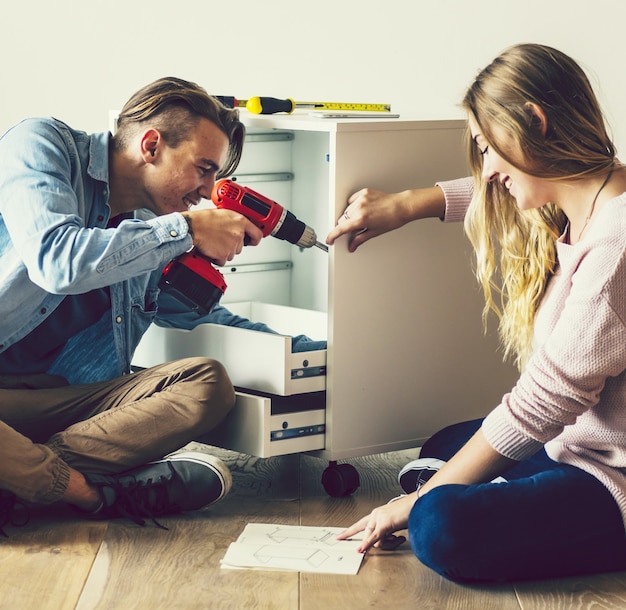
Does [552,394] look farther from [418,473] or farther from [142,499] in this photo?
[142,499]

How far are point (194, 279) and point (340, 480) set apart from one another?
421mm

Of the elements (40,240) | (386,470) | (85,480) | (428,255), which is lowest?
(386,470)

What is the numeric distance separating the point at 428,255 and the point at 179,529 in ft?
2.07

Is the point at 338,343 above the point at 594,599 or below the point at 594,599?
above

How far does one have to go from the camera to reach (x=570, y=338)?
1.34 m

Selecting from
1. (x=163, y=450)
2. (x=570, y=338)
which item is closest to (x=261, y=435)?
(x=163, y=450)

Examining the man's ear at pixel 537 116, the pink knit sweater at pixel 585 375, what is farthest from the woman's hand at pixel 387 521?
the man's ear at pixel 537 116

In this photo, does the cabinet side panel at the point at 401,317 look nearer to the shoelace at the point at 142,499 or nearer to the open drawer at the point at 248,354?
the open drawer at the point at 248,354

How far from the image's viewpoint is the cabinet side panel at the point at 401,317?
5.76 feet

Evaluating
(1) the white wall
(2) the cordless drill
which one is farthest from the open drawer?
(1) the white wall

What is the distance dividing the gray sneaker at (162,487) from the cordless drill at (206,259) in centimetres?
25

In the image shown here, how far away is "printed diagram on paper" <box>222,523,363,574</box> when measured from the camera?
4.78 ft

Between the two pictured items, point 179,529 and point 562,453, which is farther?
point 179,529

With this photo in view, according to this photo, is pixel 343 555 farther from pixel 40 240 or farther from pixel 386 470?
pixel 40 240
